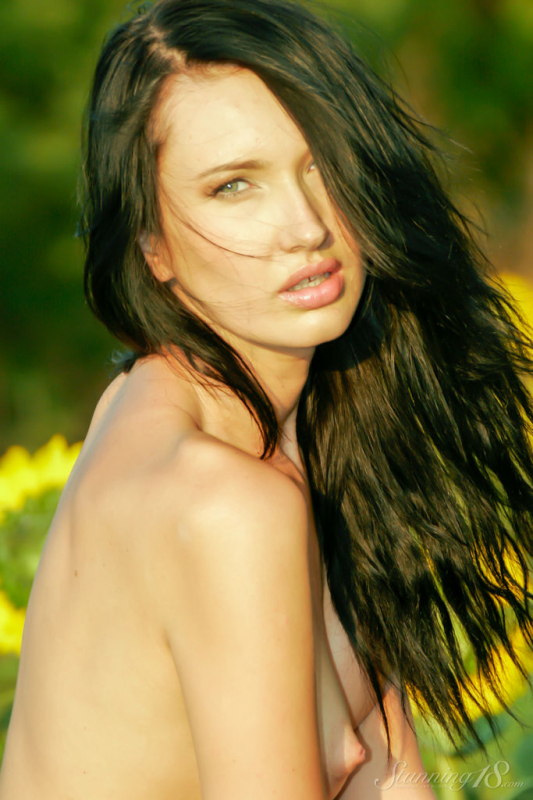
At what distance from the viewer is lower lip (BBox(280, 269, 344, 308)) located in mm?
1273

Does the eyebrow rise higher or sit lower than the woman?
higher

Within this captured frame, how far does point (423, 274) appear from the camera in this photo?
1.53 meters

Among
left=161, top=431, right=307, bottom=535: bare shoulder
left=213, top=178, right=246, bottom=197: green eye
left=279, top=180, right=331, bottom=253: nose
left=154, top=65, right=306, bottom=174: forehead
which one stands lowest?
left=161, top=431, right=307, bottom=535: bare shoulder

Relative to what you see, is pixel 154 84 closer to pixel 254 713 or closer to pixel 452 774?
pixel 254 713

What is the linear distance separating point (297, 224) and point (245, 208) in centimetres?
7

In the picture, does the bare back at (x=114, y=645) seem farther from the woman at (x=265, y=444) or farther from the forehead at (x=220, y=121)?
the forehead at (x=220, y=121)

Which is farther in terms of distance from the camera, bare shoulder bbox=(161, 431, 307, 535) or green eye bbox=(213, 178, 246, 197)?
green eye bbox=(213, 178, 246, 197)

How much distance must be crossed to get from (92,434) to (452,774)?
116cm

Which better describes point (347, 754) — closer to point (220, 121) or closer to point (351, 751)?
point (351, 751)

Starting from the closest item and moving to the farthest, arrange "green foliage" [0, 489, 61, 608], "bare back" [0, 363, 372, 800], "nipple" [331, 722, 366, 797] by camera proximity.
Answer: "bare back" [0, 363, 372, 800] < "nipple" [331, 722, 366, 797] < "green foliage" [0, 489, 61, 608]

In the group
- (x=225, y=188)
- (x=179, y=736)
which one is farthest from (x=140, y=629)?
(x=225, y=188)

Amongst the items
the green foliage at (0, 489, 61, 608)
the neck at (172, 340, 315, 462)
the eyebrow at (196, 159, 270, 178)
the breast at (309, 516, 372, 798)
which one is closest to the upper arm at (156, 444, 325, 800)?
the breast at (309, 516, 372, 798)

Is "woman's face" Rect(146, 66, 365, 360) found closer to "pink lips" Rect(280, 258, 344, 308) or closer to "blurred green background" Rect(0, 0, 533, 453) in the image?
"pink lips" Rect(280, 258, 344, 308)

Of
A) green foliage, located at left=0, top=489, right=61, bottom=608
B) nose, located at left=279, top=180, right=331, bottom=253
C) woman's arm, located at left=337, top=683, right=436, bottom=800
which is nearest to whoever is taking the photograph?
nose, located at left=279, top=180, right=331, bottom=253
